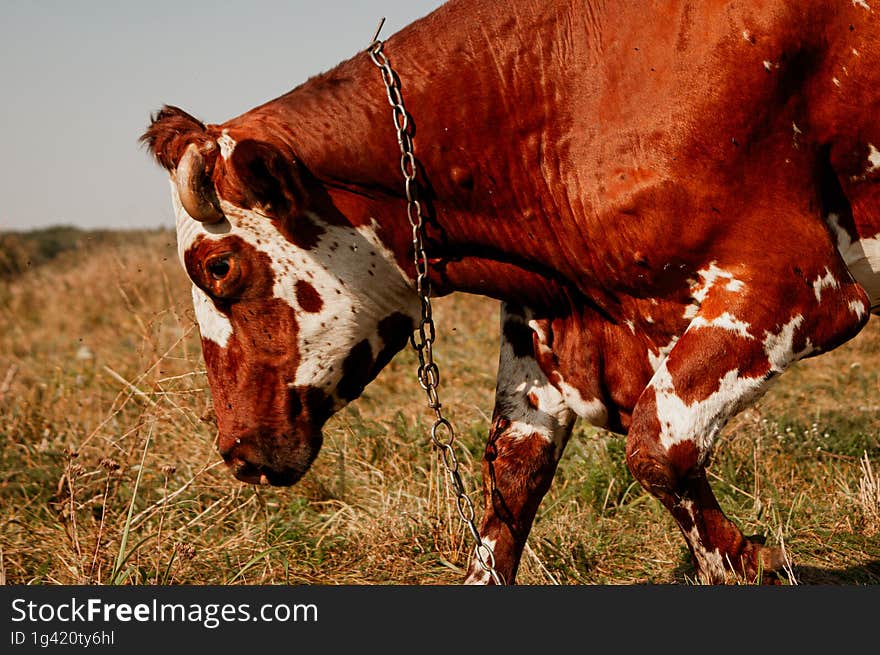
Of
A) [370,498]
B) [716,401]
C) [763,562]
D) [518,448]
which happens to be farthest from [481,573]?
[370,498]

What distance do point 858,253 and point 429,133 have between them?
1340mm

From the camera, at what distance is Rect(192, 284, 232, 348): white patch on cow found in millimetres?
3719

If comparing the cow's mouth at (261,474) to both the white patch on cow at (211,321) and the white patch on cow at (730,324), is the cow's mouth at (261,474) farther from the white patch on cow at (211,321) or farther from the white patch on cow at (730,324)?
the white patch on cow at (730,324)

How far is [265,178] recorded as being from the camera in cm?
345

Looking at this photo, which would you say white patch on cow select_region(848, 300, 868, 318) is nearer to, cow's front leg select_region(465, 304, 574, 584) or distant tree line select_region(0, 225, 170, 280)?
cow's front leg select_region(465, 304, 574, 584)

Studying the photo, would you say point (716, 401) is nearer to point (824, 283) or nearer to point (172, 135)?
point (824, 283)

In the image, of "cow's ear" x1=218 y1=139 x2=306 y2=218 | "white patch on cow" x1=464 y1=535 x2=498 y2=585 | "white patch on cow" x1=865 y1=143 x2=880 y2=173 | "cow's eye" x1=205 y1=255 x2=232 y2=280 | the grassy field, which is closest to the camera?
"white patch on cow" x1=865 y1=143 x2=880 y2=173

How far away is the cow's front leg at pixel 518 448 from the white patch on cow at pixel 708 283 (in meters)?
0.67

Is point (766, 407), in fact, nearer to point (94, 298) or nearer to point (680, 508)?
point (680, 508)

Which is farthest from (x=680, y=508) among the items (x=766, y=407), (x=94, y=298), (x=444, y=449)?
(x=94, y=298)

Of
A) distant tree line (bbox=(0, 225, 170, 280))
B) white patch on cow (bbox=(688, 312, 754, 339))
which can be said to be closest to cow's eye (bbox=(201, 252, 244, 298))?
white patch on cow (bbox=(688, 312, 754, 339))

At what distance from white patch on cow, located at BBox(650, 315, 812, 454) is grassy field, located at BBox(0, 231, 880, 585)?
0.90 metres

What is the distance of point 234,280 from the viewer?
3609 millimetres

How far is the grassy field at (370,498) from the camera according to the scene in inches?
170
